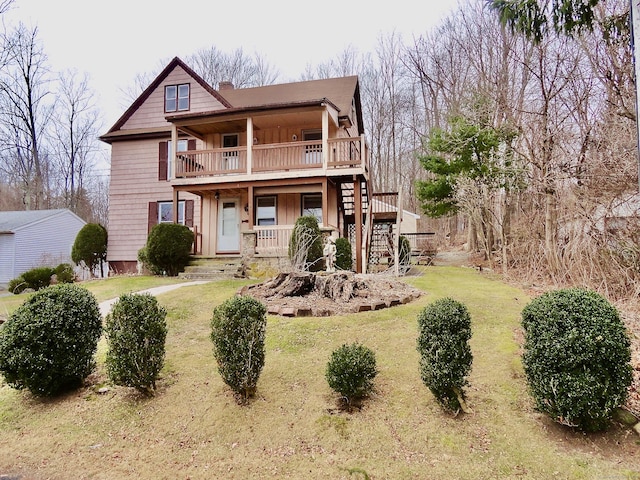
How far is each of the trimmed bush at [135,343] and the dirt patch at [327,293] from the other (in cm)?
264

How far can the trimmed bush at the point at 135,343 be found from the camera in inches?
171

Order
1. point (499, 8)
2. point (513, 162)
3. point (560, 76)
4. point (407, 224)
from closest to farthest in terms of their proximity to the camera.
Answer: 1. point (499, 8)
2. point (560, 76)
3. point (513, 162)
4. point (407, 224)

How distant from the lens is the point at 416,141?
2970 centimetres

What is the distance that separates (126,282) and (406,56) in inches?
925

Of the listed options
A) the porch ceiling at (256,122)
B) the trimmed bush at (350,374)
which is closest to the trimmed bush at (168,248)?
the porch ceiling at (256,122)

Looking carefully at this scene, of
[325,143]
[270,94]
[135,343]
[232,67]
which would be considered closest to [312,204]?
[325,143]

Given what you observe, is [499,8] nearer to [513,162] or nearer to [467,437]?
[467,437]

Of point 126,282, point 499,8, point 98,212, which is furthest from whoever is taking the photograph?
point 98,212

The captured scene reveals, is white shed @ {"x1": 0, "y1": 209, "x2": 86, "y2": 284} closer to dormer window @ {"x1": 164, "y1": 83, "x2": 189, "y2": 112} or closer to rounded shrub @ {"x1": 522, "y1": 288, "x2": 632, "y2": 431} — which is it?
dormer window @ {"x1": 164, "y1": 83, "x2": 189, "y2": 112}

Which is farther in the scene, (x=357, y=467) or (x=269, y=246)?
(x=269, y=246)

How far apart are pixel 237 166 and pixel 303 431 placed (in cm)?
1228

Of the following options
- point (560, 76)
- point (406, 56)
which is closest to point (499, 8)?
point (560, 76)

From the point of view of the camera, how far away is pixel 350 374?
3.99 meters

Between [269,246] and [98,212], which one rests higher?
[98,212]
